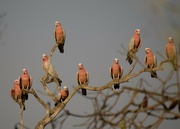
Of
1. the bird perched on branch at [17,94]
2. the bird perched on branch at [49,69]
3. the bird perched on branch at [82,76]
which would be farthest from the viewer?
the bird perched on branch at [82,76]

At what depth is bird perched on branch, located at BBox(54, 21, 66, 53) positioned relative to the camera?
25.8 feet

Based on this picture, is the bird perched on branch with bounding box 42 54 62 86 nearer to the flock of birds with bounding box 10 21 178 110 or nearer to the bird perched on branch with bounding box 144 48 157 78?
the flock of birds with bounding box 10 21 178 110

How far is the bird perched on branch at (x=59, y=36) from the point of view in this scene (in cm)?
785

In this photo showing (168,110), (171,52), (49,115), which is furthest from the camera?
(171,52)

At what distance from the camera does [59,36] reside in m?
8.02

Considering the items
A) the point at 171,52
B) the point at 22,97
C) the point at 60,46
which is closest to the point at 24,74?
the point at 22,97

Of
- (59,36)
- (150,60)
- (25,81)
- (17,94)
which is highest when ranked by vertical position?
(59,36)

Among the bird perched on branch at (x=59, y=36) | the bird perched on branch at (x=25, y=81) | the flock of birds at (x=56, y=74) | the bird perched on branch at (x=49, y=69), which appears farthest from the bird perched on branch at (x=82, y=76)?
the bird perched on branch at (x=25, y=81)

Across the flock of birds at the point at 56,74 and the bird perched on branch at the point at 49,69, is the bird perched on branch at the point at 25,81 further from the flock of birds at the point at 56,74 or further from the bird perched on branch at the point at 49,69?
the bird perched on branch at the point at 49,69

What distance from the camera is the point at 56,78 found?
796 cm

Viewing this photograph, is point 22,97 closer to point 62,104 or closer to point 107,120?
point 62,104

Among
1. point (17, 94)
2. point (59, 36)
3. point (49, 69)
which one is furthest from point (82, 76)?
point (17, 94)

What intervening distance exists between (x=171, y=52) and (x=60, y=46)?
2.78 meters

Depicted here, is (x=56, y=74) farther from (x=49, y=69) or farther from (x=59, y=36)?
(x=59, y=36)
